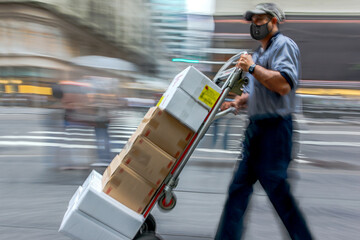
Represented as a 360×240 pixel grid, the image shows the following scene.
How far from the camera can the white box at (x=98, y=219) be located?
253 cm

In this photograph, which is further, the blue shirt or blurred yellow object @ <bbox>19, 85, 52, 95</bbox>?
blurred yellow object @ <bbox>19, 85, 52, 95</bbox>

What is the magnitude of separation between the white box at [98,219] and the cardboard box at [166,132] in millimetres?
489

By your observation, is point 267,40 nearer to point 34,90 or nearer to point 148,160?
point 148,160

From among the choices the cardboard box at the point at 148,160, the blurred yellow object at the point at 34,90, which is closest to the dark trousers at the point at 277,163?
the cardboard box at the point at 148,160

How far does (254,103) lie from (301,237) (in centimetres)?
93

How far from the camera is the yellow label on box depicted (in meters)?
2.60

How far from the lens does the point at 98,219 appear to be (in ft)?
8.39

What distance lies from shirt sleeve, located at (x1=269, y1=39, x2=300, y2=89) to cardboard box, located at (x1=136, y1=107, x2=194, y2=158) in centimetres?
70

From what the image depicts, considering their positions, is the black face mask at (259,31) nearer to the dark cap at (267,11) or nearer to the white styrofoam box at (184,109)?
the dark cap at (267,11)

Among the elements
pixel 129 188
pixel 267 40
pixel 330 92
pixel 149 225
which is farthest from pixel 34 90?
pixel 267 40

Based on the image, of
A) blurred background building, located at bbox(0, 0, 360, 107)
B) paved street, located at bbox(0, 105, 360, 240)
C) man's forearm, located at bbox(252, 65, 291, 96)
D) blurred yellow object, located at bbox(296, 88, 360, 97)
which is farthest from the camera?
blurred background building, located at bbox(0, 0, 360, 107)

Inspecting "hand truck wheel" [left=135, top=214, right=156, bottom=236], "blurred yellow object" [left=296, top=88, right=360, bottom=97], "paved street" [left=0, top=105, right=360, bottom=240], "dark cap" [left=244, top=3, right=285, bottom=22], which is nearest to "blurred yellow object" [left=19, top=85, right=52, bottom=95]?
"blurred yellow object" [left=296, top=88, right=360, bottom=97]

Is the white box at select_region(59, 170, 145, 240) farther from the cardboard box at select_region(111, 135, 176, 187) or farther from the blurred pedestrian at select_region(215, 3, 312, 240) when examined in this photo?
the blurred pedestrian at select_region(215, 3, 312, 240)

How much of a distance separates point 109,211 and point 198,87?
1.00m
